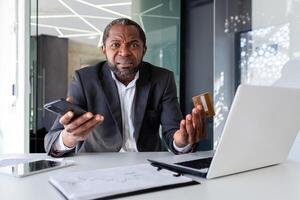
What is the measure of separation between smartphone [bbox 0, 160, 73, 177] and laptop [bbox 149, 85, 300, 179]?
0.27 meters

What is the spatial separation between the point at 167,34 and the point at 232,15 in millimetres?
714

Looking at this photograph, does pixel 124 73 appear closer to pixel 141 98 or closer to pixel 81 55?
pixel 141 98

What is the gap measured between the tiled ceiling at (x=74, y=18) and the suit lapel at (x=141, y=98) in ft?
4.08

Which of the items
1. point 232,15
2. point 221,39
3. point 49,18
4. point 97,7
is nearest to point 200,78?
point 221,39

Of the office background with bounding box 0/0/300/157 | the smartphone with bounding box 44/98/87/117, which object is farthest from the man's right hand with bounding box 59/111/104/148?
the office background with bounding box 0/0/300/157

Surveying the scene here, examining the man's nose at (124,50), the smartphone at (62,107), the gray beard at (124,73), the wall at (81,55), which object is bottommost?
the smartphone at (62,107)

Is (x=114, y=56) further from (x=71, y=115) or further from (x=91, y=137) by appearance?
(x=71, y=115)

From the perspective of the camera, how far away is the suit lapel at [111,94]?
1.39m

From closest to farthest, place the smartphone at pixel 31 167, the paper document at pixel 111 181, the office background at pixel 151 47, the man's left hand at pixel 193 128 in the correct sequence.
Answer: the paper document at pixel 111 181 < the smartphone at pixel 31 167 < the man's left hand at pixel 193 128 < the office background at pixel 151 47

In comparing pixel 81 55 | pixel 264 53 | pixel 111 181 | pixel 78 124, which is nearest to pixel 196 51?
pixel 264 53

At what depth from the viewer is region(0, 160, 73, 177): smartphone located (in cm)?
84

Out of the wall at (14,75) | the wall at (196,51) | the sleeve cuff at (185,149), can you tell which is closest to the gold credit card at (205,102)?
the sleeve cuff at (185,149)

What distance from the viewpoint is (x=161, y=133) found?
148 centimetres

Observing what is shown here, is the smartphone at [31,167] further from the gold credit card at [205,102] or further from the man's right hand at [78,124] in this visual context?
the gold credit card at [205,102]
